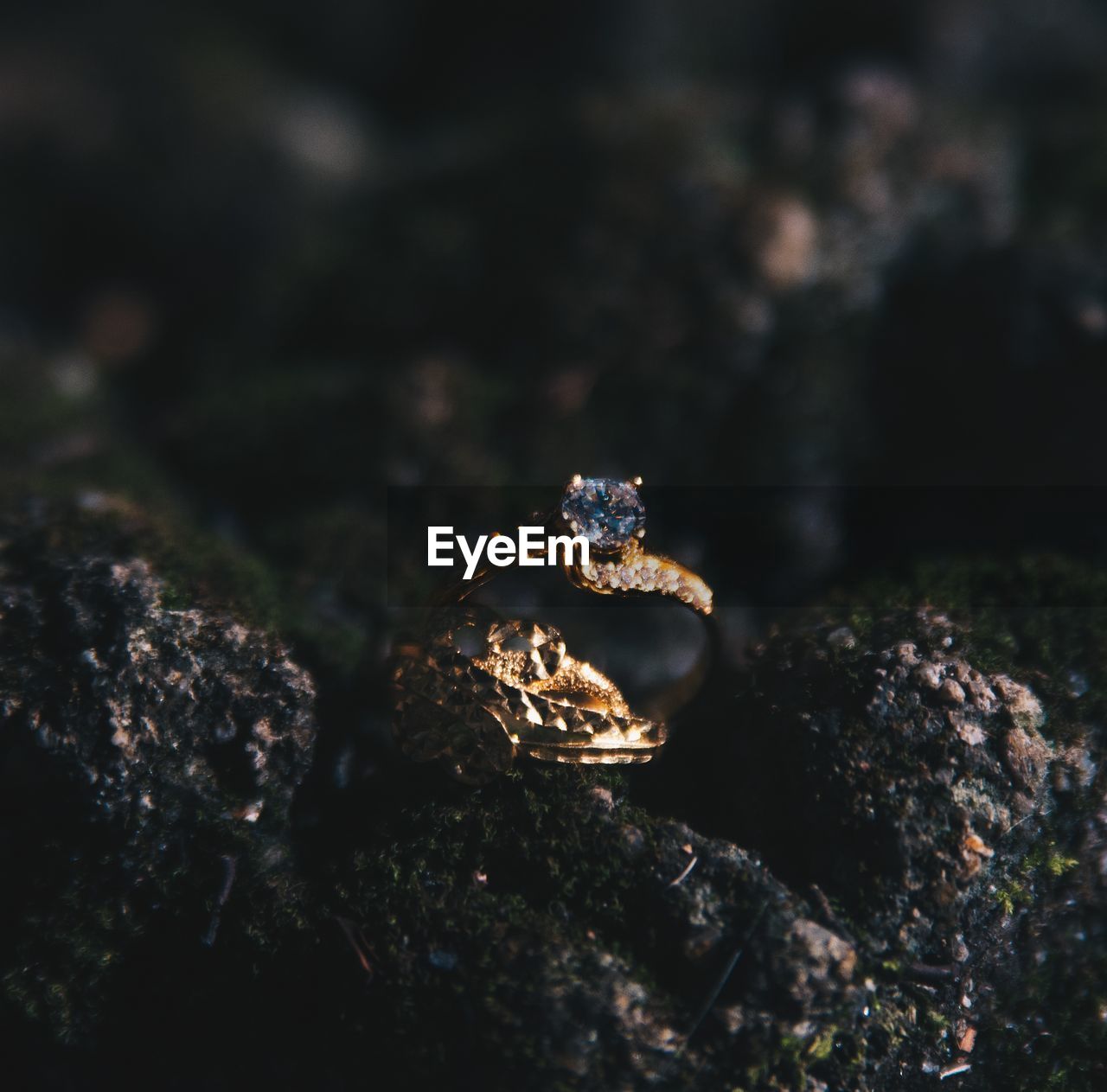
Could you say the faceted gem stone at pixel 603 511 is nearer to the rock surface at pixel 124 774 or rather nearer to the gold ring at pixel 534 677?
the gold ring at pixel 534 677

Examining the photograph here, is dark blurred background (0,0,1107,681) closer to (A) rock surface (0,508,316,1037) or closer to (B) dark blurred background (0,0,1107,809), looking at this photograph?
(B) dark blurred background (0,0,1107,809)

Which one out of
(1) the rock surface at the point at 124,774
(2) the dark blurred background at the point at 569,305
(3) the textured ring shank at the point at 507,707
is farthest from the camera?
(2) the dark blurred background at the point at 569,305

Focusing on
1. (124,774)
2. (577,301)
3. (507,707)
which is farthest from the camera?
(577,301)

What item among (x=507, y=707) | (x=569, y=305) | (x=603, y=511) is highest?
(x=569, y=305)

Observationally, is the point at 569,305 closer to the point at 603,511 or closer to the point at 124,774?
the point at 603,511

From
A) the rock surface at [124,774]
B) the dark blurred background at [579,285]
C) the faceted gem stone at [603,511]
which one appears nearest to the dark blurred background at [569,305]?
the dark blurred background at [579,285]

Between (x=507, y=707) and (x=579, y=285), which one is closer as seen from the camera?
(x=507, y=707)

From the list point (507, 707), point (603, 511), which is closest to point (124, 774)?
point (507, 707)

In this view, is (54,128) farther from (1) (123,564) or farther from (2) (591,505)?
(2) (591,505)
